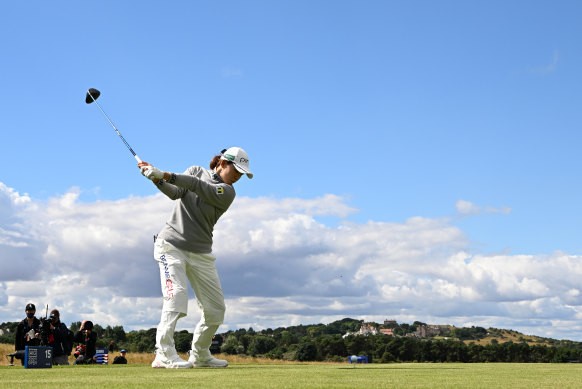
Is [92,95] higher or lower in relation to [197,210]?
higher

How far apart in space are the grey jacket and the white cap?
32cm

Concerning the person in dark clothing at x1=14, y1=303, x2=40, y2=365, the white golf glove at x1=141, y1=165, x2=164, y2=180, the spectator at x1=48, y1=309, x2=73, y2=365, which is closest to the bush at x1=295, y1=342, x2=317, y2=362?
the spectator at x1=48, y1=309, x2=73, y2=365

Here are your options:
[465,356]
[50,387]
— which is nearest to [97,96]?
Answer: [50,387]

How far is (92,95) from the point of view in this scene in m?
11.2

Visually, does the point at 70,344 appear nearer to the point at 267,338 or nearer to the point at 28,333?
the point at 28,333

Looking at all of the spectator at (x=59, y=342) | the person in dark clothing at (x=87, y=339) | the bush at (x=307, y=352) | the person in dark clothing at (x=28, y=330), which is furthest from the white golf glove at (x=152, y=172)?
the bush at (x=307, y=352)

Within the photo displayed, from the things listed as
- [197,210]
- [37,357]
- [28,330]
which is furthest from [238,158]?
[28,330]

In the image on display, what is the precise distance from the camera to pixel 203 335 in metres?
9.38

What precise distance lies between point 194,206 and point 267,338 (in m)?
35.9

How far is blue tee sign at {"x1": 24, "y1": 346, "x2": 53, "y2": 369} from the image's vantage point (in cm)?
930

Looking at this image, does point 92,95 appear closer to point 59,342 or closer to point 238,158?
point 238,158

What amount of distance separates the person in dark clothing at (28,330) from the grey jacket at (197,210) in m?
6.64

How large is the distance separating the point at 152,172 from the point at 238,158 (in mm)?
1311

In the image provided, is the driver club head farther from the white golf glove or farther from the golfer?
the white golf glove
